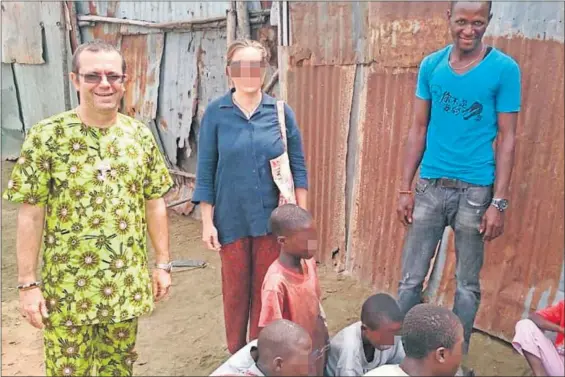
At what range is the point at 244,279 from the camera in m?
2.73

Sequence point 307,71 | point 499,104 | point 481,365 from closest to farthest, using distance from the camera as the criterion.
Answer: point 499,104, point 481,365, point 307,71

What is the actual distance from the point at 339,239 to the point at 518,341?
6.76ft

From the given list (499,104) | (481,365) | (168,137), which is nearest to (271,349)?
(499,104)

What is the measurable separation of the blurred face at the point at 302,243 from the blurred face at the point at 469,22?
1020mm

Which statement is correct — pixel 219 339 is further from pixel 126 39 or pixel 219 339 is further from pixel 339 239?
pixel 126 39

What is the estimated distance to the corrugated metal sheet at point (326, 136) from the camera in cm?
422

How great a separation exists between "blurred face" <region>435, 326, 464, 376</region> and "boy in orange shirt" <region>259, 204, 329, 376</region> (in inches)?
21.4

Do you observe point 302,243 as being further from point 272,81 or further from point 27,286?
point 272,81

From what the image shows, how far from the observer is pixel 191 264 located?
492 cm

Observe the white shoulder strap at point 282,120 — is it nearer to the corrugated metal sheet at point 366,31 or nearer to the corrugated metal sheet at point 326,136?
the corrugated metal sheet at point 366,31

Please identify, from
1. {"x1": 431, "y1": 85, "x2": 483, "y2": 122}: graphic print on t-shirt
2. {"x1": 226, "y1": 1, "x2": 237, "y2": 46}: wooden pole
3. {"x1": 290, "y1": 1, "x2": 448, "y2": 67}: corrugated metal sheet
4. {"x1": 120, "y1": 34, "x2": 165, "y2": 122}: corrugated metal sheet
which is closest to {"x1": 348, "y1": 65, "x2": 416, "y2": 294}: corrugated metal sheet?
{"x1": 290, "y1": 1, "x2": 448, "y2": 67}: corrugated metal sheet

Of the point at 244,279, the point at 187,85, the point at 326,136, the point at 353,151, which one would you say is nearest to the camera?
the point at 244,279

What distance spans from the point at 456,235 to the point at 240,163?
106cm

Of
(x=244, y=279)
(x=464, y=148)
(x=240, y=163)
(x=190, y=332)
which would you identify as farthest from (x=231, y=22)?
(x=464, y=148)
